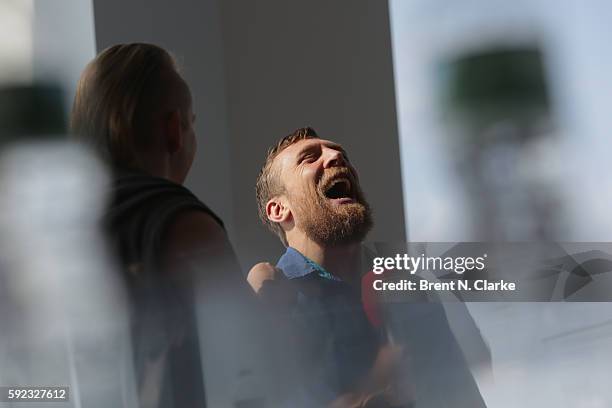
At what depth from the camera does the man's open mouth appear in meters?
1.80

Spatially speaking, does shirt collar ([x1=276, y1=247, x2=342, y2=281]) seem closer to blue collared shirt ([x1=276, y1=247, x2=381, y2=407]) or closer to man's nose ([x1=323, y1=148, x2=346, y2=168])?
blue collared shirt ([x1=276, y1=247, x2=381, y2=407])

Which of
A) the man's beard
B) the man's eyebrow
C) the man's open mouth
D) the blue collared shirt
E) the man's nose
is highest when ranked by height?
the man's eyebrow

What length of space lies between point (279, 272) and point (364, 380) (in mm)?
266

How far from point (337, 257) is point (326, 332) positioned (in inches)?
5.9

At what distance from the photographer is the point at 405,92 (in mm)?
1805

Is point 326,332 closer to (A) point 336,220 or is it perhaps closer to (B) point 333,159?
(A) point 336,220

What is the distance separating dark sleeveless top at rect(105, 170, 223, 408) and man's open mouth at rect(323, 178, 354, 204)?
0.23 m

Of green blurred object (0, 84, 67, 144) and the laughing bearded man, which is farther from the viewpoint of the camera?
green blurred object (0, 84, 67, 144)

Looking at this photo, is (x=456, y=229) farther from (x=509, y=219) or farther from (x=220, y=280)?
(x=220, y=280)

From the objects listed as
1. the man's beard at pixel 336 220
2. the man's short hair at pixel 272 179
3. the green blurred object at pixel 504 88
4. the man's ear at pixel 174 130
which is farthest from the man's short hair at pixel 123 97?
A: the green blurred object at pixel 504 88

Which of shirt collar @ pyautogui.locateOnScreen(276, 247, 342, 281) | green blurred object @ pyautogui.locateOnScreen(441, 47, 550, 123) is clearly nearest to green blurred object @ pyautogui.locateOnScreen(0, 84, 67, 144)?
shirt collar @ pyautogui.locateOnScreen(276, 247, 342, 281)

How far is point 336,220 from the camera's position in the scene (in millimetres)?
1797

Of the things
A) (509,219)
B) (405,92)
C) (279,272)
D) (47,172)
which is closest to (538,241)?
(509,219)

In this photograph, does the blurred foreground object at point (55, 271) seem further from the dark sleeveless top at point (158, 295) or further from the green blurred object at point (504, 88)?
the green blurred object at point (504, 88)
